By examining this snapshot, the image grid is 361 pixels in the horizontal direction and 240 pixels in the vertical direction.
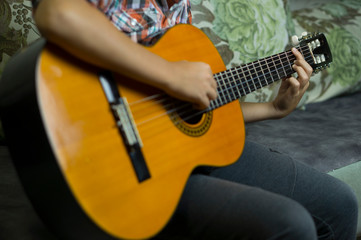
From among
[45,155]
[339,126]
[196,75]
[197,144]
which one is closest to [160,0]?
[196,75]

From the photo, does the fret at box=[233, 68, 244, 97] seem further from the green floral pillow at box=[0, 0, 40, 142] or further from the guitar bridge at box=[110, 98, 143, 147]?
the green floral pillow at box=[0, 0, 40, 142]

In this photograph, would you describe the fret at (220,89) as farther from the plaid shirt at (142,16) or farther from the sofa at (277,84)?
the sofa at (277,84)

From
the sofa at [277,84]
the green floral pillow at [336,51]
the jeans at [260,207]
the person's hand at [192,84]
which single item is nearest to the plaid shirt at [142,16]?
the person's hand at [192,84]

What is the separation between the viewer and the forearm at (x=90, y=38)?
62 centimetres

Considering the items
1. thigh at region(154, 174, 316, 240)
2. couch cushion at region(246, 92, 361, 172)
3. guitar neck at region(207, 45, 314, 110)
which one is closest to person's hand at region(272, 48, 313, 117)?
guitar neck at region(207, 45, 314, 110)

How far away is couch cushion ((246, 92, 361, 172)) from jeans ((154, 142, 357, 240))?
208mm

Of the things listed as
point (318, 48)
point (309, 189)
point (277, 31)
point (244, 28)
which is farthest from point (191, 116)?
point (277, 31)

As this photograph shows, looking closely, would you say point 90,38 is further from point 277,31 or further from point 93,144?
point 277,31

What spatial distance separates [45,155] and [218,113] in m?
0.42

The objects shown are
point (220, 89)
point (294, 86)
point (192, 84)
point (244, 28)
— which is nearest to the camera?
point (192, 84)

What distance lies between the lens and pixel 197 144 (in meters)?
0.81

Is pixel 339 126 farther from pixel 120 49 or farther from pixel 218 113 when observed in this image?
pixel 120 49

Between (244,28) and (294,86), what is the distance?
19.0 inches

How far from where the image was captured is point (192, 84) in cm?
76
